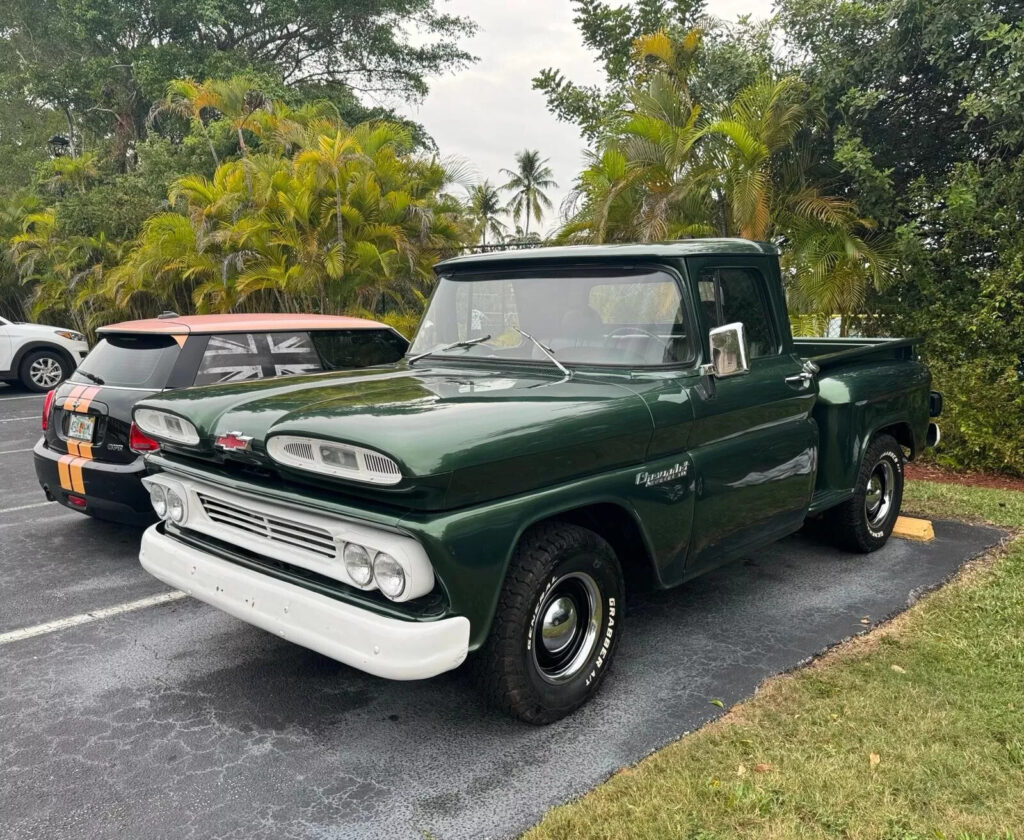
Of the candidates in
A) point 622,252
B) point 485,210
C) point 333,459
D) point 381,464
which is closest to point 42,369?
point 622,252

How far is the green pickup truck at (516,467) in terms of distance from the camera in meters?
2.71

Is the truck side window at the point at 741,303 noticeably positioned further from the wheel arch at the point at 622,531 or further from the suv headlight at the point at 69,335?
the suv headlight at the point at 69,335

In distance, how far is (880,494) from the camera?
5449mm

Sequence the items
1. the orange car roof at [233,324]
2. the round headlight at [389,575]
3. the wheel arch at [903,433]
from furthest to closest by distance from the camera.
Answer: the orange car roof at [233,324] < the wheel arch at [903,433] < the round headlight at [389,575]

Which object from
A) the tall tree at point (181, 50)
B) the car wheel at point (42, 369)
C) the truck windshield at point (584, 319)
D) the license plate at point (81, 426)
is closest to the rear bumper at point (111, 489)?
the license plate at point (81, 426)

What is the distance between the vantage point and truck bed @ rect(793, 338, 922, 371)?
4891 millimetres

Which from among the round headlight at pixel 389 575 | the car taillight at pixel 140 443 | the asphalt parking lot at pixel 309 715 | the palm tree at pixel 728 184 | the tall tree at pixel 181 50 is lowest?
the asphalt parking lot at pixel 309 715

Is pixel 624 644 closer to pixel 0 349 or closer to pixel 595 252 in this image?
pixel 595 252

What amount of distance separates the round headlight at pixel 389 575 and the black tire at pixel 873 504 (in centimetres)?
342

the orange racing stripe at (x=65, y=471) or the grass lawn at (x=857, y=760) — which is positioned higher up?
the orange racing stripe at (x=65, y=471)

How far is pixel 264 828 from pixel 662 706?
1659 mm

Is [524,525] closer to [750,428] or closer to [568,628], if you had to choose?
[568,628]

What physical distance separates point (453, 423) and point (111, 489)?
10.8 feet

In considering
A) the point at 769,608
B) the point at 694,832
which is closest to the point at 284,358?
the point at 769,608
